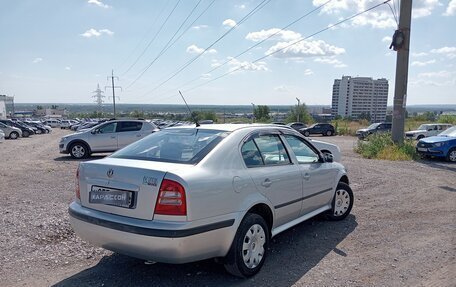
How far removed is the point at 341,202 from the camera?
19.7 ft

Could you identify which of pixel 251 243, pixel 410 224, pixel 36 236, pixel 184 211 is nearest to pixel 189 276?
pixel 251 243

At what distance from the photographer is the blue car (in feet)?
47.4

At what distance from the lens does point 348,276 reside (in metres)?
4.02

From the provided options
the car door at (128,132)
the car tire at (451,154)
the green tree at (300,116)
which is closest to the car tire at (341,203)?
the car tire at (451,154)

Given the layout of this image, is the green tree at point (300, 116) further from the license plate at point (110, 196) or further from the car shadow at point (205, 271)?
the license plate at point (110, 196)

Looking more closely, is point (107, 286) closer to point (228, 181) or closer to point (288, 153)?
point (228, 181)

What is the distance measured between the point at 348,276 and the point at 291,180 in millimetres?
1223

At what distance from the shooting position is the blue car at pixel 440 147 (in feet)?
47.4

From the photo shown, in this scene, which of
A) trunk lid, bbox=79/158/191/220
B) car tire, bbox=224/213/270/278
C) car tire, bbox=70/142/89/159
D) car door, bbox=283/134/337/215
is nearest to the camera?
trunk lid, bbox=79/158/191/220

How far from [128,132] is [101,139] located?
1.10m

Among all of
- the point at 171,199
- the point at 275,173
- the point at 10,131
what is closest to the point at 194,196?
the point at 171,199

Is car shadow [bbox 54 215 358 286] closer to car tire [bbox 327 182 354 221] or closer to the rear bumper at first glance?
the rear bumper

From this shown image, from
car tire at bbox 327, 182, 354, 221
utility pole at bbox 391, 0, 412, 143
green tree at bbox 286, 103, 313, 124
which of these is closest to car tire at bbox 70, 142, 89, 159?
car tire at bbox 327, 182, 354, 221

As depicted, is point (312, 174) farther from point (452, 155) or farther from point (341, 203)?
point (452, 155)
